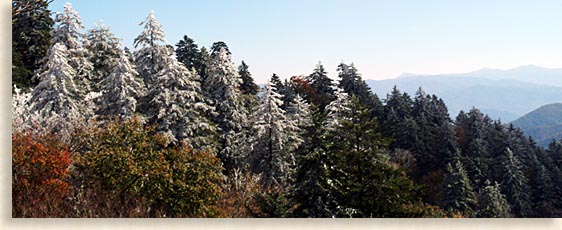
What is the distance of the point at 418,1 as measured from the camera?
19.5 ft

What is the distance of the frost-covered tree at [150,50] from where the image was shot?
6.23m

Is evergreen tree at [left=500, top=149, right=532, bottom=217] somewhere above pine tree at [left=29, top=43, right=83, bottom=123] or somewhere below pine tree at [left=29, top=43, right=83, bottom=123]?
below

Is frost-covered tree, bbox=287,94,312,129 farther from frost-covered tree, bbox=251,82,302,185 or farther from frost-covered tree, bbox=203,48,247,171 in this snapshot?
frost-covered tree, bbox=203,48,247,171

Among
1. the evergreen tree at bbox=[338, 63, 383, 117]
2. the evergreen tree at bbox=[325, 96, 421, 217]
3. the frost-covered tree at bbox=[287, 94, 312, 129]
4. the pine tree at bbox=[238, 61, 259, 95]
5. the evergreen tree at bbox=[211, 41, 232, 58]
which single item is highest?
the evergreen tree at bbox=[211, 41, 232, 58]

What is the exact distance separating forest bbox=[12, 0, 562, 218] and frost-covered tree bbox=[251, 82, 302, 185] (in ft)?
0.09

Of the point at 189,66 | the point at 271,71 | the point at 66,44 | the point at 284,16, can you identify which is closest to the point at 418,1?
the point at 284,16

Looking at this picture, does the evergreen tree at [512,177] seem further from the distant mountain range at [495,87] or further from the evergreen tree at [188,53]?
the evergreen tree at [188,53]

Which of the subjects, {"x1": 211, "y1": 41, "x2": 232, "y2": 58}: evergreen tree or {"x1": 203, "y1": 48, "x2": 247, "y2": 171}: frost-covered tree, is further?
{"x1": 203, "y1": 48, "x2": 247, "y2": 171}: frost-covered tree

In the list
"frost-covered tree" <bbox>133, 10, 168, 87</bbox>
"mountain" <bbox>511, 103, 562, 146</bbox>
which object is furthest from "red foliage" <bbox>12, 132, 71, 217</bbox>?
"mountain" <bbox>511, 103, 562, 146</bbox>

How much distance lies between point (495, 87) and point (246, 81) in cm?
407

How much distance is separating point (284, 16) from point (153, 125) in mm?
2935

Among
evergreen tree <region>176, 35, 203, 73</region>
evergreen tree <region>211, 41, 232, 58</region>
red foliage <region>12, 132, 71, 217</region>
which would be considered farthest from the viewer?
evergreen tree <region>176, 35, 203, 73</region>

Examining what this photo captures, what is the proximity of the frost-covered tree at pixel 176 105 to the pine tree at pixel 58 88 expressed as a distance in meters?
1.18

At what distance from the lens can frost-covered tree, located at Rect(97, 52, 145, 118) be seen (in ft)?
24.9
